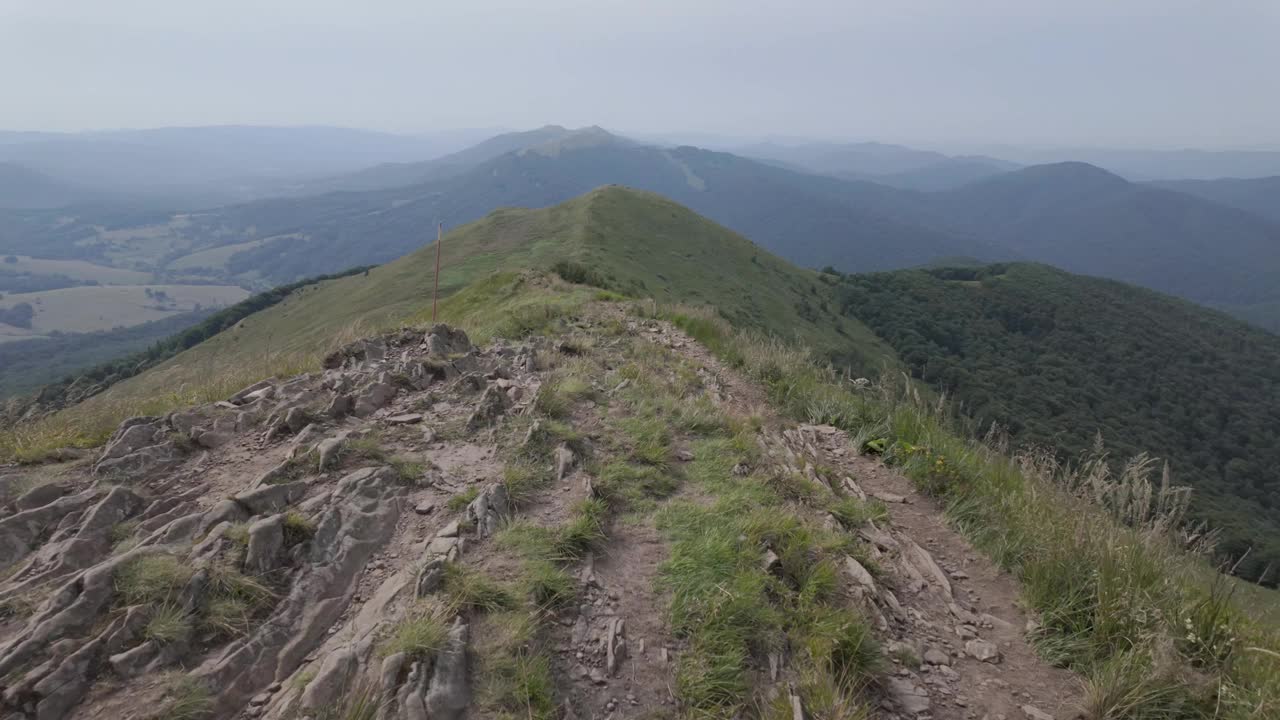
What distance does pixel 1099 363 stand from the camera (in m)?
78.1

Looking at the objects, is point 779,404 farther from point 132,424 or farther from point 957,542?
point 132,424

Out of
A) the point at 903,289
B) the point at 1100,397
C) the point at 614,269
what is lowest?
the point at 1100,397

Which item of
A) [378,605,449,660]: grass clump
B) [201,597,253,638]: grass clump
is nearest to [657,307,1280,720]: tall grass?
[378,605,449,660]: grass clump

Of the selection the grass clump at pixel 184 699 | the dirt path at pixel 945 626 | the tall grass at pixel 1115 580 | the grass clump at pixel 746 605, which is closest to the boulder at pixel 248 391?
the grass clump at pixel 184 699

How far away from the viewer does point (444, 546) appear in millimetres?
4473

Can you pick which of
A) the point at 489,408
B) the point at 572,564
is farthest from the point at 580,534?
the point at 489,408

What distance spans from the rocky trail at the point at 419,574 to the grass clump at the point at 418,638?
0.7 inches

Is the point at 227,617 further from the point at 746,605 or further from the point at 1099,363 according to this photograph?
the point at 1099,363

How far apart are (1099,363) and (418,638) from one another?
97.6m

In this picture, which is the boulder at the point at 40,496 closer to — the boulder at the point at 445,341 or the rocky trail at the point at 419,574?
the rocky trail at the point at 419,574

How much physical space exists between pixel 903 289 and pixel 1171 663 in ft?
315

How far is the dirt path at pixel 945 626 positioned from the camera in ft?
12.1

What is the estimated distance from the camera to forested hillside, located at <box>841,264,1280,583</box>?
55.0 meters

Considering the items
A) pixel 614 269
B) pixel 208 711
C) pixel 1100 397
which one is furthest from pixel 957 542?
pixel 1100 397
